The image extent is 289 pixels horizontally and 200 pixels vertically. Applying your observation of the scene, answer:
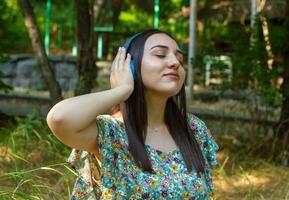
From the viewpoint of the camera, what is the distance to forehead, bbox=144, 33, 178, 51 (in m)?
2.07

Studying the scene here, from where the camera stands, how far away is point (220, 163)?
4488 millimetres

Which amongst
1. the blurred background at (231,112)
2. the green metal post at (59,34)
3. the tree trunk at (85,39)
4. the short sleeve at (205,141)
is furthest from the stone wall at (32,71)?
the short sleeve at (205,141)

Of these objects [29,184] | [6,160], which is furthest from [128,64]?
[6,160]

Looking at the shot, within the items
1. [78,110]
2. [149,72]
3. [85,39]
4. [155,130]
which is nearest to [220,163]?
[85,39]

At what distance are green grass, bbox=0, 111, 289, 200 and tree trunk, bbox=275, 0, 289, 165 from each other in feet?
0.34

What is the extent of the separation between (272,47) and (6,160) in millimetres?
2209

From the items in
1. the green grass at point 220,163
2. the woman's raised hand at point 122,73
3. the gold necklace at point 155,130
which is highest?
the woman's raised hand at point 122,73

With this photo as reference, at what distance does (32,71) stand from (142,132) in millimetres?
7352

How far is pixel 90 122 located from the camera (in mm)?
1851

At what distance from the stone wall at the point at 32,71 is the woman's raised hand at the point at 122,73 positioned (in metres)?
6.77

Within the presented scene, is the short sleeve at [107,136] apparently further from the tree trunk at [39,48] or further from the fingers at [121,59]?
the tree trunk at [39,48]

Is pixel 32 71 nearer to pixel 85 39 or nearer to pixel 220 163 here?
pixel 85 39

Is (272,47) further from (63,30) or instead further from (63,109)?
(63,30)

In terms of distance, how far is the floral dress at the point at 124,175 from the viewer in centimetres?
192
